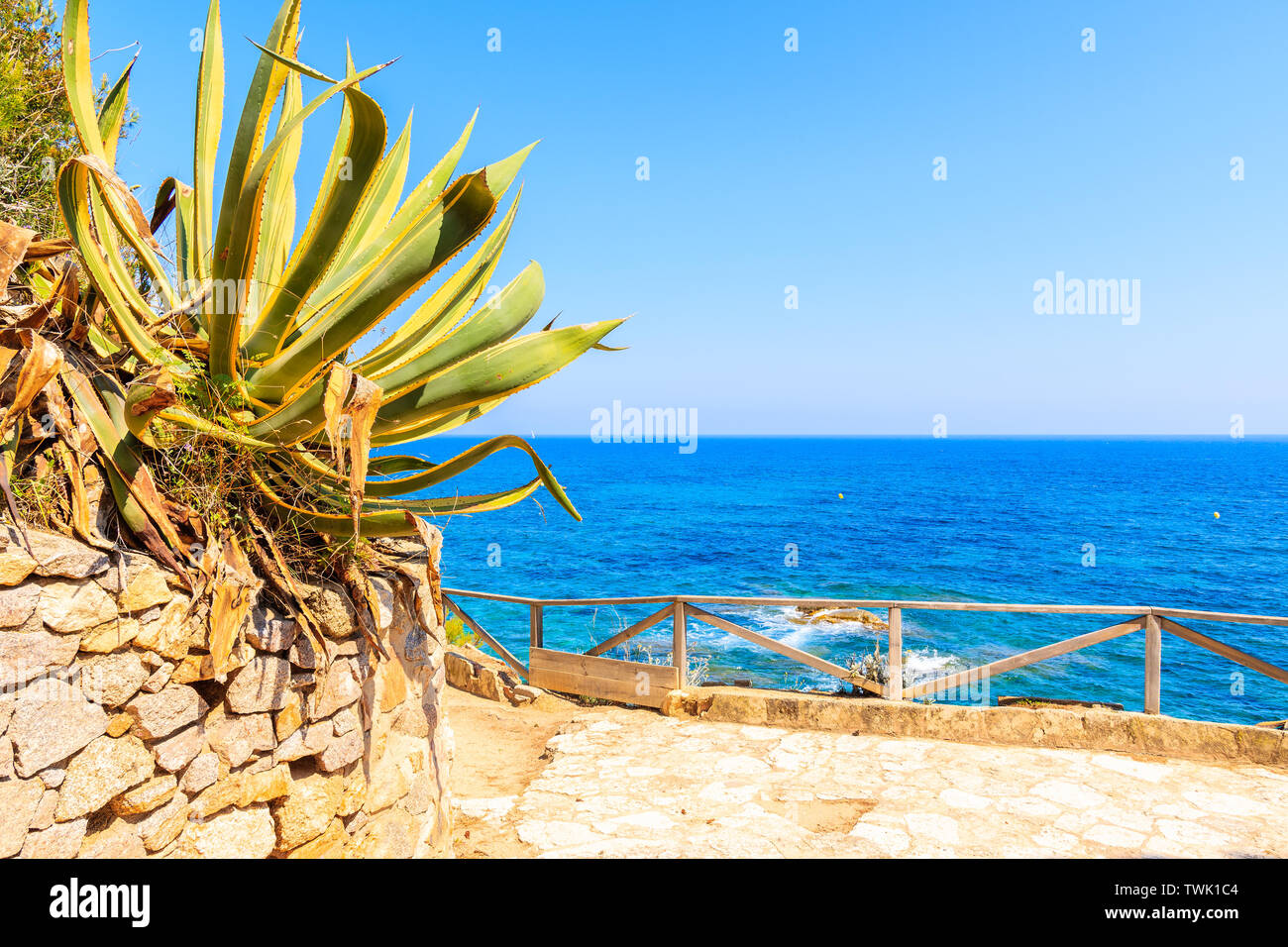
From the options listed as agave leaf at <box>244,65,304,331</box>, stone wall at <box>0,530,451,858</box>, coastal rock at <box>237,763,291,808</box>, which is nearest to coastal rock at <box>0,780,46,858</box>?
stone wall at <box>0,530,451,858</box>

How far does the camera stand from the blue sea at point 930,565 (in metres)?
20.3

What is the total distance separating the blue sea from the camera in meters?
20.3

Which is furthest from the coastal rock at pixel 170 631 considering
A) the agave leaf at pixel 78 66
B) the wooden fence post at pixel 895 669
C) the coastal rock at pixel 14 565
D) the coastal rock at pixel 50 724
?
the wooden fence post at pixel 895 669

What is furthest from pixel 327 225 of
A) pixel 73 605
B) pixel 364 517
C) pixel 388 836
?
pixel 388 836

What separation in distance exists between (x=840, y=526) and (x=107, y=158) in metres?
52.3

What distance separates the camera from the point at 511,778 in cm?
549

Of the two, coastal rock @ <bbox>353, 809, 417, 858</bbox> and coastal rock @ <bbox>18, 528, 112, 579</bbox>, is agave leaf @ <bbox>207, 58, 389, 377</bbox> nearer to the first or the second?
coastal rock @ <bbox>18, 528, 112, 579</bbox>

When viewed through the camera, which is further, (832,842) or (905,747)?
(905,747)

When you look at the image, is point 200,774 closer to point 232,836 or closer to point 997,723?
point 232,836

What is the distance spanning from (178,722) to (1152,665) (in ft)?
22.4

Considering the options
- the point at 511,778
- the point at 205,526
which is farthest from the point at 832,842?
the point at 205,526

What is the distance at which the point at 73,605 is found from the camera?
2.21 m
